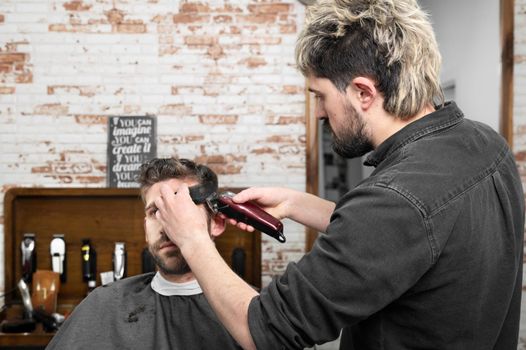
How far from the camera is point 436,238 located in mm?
1088

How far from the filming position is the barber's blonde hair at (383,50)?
1.25m

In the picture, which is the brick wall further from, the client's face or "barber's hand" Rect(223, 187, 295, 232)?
"barber's hand" Rect(223, 187, 295, 232)

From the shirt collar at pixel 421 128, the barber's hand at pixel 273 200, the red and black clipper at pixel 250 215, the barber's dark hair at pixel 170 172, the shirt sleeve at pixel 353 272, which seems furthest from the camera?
the barber's dark hair at pixel 170 172

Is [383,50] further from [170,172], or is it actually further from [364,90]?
[170,172]

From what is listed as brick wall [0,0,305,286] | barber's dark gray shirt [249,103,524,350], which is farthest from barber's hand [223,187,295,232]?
brick wall [0,0,305,286]

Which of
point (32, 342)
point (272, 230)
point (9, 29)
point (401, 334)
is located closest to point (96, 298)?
point (32, 342)

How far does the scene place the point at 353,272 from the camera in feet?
3.52

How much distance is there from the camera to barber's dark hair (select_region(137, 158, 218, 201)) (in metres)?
2.30

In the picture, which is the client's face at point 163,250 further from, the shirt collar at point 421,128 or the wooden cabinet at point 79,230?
the shirt collar at point 421,128

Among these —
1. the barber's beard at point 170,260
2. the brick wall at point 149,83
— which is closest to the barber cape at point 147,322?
the barber's beard at point 170,260

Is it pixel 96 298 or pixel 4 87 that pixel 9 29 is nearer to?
pixel 4 87

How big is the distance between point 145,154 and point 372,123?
224 cm

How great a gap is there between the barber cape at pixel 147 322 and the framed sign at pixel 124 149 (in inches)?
45.2

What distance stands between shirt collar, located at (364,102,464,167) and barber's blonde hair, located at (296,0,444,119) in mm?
39
